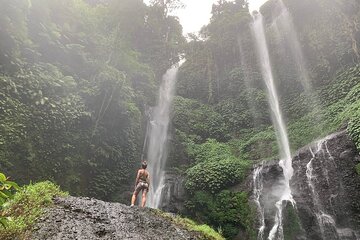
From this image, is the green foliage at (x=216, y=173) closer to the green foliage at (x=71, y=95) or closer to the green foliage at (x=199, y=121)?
the green foliage at (x=71, y=95)

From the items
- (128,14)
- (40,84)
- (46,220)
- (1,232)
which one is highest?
(128,14)

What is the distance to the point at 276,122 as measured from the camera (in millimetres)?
22047

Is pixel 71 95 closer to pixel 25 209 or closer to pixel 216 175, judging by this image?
pixel 216 175

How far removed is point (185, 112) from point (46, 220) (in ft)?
61.0

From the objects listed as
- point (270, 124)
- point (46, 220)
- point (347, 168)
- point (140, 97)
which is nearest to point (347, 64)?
point (270, 124)

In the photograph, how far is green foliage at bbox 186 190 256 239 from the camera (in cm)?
1430

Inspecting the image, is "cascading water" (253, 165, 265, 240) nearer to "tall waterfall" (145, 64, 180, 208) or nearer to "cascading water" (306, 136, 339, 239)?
"cascading water" (306, 136, 339, 239)

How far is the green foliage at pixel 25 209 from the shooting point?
5316 millimetres

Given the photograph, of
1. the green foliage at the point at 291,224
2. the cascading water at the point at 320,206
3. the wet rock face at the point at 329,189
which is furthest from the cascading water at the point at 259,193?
the cascading water at the point at 320,206

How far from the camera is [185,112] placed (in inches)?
955

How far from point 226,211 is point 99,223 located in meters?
9.62

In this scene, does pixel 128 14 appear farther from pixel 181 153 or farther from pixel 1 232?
pixel 1 232

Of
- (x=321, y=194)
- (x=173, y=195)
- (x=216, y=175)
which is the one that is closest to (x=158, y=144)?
(x=173, y=195)

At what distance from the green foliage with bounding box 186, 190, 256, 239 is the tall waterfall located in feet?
7.15
